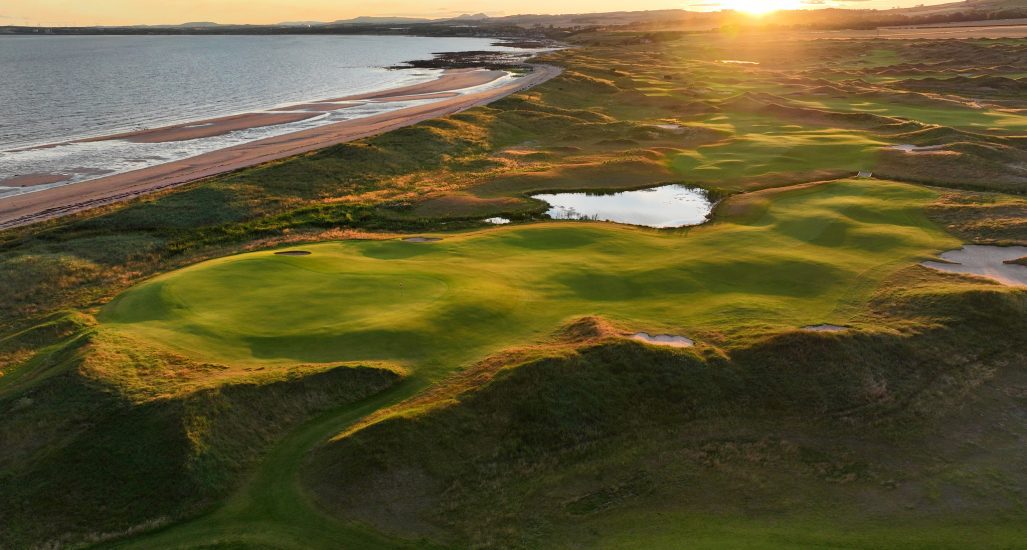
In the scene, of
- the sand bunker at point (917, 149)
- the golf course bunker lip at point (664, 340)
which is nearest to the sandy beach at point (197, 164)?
the golf course bunker lip at point (664, 340)

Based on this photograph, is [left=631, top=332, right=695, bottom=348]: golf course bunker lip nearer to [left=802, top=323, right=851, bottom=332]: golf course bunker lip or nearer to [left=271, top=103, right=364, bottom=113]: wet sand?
[left=802, top=323, right=851, bottom=332]: golf course bunker lip

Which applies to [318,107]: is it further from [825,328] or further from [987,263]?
[825,328]

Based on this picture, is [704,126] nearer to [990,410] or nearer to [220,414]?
[990,410]

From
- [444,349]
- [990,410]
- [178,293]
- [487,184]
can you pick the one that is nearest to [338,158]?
[487,184]

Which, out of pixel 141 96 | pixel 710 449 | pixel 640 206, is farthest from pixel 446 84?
pixel 710 449

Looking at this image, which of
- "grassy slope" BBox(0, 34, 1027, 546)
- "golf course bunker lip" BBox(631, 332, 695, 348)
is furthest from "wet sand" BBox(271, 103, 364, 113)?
"golf course bunker lip" BBox(631, 332, 695, 348)

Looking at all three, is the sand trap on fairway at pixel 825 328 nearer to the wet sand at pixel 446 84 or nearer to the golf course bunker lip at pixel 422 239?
the golf course bunker lip at pixel 422 239
